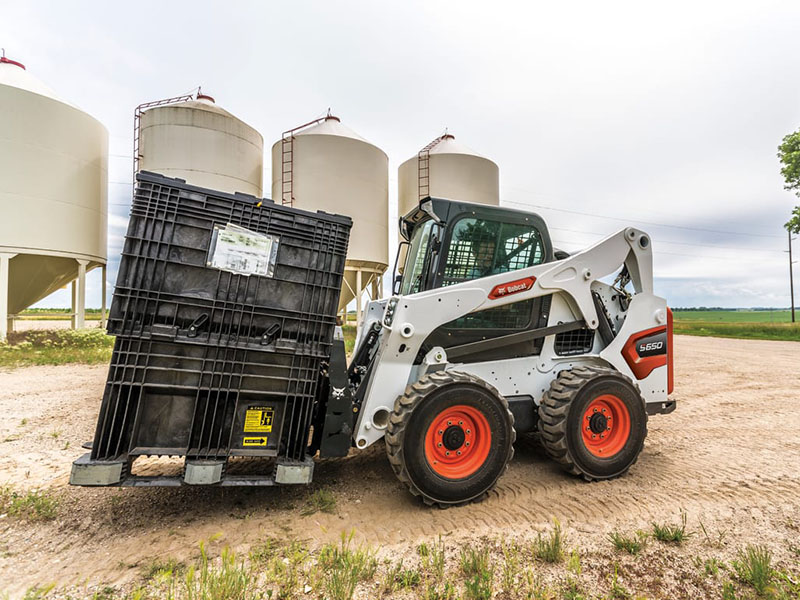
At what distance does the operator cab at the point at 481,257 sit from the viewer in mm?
3730

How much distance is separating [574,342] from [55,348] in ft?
45.0

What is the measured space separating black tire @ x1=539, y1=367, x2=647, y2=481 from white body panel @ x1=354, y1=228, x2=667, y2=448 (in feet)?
1.04

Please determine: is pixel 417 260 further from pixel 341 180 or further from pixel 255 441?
pixel 341 180

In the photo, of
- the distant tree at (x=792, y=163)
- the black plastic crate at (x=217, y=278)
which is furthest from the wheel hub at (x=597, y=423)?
the distant tree at (x=792, y=163)

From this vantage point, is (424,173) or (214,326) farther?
(424,173)

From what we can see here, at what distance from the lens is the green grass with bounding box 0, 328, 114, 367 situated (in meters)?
9.98

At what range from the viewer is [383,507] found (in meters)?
3.16

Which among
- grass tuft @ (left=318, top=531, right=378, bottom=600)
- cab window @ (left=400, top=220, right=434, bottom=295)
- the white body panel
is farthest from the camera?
cab window @ (left=400, top=220, right=434, bottom=295)

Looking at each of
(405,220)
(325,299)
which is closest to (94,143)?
(405,220)

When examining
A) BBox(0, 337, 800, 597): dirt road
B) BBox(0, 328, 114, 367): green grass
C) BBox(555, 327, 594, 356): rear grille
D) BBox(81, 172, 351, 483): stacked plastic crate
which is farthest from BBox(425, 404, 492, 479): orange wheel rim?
BBox(0, 328, 114, 367): green grass

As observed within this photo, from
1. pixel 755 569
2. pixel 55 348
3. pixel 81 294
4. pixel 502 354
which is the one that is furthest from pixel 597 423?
pixel 81 294

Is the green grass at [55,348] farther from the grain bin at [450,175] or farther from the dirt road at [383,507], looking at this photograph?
the grain bin at [450,175]

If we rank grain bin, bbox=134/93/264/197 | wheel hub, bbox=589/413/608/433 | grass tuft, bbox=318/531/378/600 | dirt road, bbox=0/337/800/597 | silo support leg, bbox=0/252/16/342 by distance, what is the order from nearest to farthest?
1. grass tuft, bbox=318/531/378/600
2. dirt road, bbox=0/337/800/597
3. wheel hub, bbox=589/413/608/433
4. silo support leg, bbox=0/252/16/342
5. grain bin, bbox=134/93/264/197

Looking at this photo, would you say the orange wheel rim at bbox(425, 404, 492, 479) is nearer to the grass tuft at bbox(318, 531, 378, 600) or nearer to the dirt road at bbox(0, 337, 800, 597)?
the dirt road at bbox(0, 337, 800, 597)
